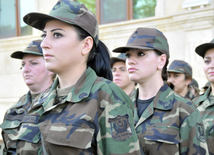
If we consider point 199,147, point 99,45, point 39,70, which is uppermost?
point 99,45

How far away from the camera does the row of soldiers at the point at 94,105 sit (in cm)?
188

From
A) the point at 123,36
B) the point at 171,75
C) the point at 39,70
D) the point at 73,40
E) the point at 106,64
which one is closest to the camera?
the point at 73,40

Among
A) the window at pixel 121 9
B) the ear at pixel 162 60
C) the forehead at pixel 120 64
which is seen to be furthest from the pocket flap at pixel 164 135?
the window at pixel 121 9

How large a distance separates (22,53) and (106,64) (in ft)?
5.39

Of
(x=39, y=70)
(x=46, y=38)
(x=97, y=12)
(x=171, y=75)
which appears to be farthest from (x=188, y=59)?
(x=46, y=38)

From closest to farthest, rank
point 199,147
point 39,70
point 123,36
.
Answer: point 199,147 < point 39,70 < point 123,36

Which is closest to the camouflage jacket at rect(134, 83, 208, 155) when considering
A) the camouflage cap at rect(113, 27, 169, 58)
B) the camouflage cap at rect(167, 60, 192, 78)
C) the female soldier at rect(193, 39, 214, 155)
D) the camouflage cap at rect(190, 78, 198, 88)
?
the camouflage cap at rect(113, 27, 169, 58)

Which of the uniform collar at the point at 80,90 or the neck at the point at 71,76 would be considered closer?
the uniform collar at the point at 80,90

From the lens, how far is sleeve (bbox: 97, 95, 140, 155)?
6.04ft

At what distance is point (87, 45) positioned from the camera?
2.12 meters

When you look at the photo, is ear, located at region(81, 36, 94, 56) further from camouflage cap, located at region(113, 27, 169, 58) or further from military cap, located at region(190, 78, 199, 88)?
military cap, located at region(190, 78, 199, 88)

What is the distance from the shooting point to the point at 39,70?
11.0 feet

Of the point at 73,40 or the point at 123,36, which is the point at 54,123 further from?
the point at 123,36

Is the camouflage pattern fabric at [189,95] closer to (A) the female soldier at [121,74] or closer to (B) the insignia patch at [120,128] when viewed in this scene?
(A) the female soldier at [121,74]
